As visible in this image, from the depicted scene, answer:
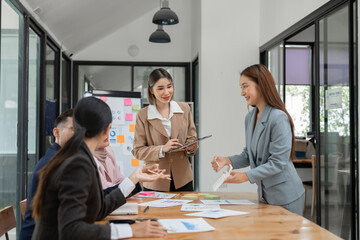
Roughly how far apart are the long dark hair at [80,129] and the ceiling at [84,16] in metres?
3.32

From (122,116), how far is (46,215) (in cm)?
472

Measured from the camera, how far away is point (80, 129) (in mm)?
1591

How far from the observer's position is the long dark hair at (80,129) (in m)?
1.46

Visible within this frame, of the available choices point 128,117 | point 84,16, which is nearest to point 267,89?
point 128,117

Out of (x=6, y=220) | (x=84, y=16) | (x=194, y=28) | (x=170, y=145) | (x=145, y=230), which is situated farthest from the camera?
(x=194, y=28)

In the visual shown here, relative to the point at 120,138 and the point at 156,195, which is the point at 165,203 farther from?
the point at 120,138

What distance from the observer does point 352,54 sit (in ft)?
11.8

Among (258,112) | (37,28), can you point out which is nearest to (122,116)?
(37,28)

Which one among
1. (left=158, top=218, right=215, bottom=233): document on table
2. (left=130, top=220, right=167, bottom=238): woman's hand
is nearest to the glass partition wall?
(left=158, top=218, right=215, bottom=233): document on table

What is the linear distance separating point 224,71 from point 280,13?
1.35 m

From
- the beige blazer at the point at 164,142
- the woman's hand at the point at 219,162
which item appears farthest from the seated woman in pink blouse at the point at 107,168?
the woman's hand at the point at 219,162

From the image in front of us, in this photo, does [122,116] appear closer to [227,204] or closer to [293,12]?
[293,12]

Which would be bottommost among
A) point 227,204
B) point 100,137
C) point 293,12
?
point 227,204

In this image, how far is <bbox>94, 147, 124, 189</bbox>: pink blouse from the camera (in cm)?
266
